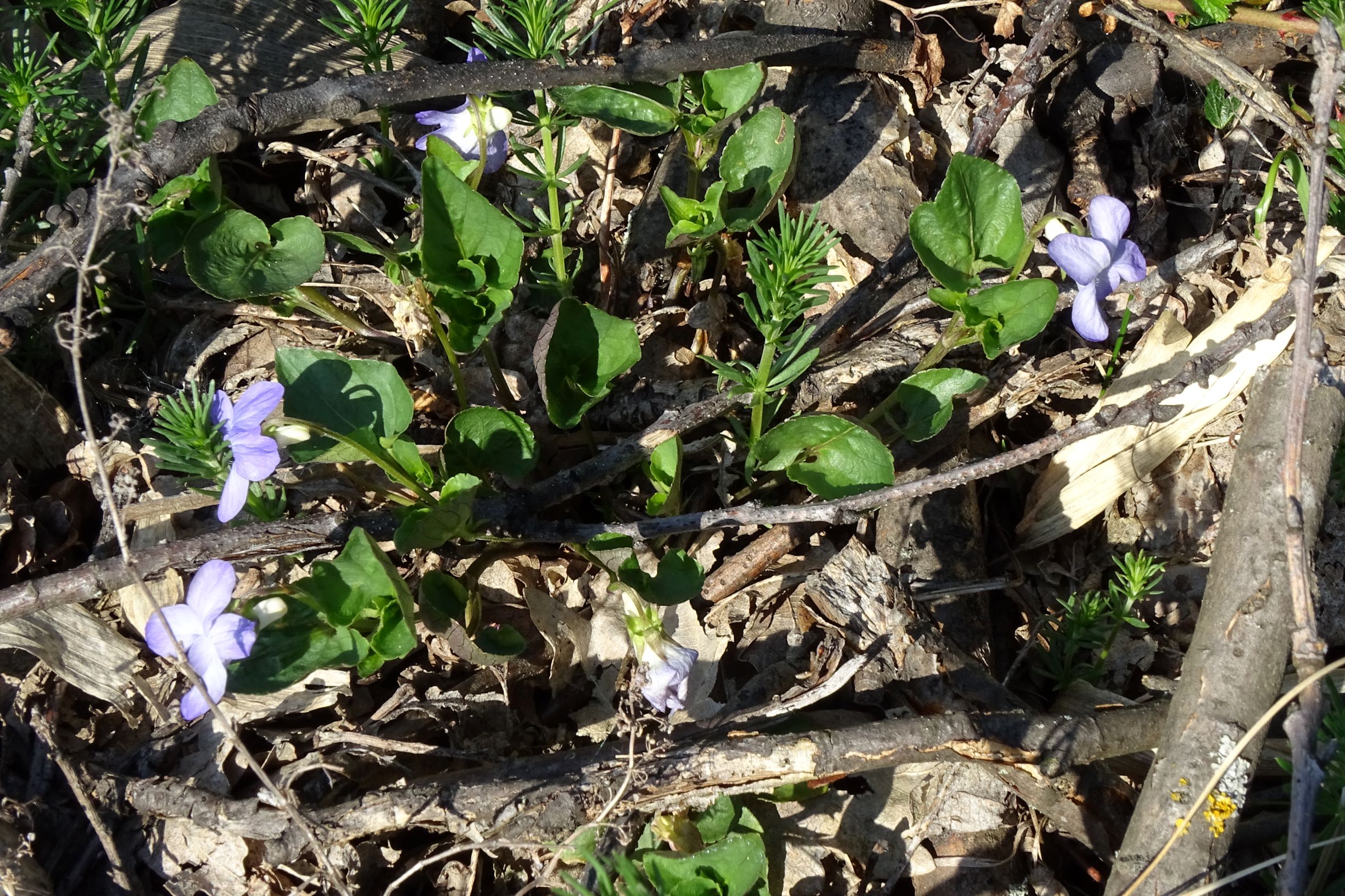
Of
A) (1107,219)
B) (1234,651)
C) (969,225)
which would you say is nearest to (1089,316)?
(1107,219)

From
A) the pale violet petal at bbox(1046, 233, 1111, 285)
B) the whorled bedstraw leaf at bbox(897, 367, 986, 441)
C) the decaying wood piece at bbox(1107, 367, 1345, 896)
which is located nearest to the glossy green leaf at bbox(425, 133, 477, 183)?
the whorled bedstraw leaf at bbox(897, 367, 986, 441)

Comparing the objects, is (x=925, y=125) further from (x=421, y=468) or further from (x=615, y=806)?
(x=615, y=806)

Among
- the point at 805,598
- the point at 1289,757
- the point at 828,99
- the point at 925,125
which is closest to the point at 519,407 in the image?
the point at 805,598

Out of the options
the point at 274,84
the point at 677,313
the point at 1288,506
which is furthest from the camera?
the point at 274,84

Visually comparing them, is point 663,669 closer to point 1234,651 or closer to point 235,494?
point 235,494

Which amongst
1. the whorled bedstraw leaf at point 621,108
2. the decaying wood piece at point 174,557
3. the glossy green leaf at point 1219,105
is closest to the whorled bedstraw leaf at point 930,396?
the whorled bedstraw leaf at point 621,108

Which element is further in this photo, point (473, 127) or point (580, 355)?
point (473, 127)

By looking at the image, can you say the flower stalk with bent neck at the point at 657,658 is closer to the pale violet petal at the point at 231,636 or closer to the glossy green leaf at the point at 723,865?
the glossy green leaf at the point at 723,865

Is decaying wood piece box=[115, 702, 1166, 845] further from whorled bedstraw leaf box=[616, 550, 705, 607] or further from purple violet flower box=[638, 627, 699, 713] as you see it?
whorled bedstraw leaf box=[616, 550, 705, 607]
